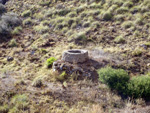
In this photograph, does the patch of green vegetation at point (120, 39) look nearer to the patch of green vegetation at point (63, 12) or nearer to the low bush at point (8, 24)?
the patch of green vegetation at point (63, 12)

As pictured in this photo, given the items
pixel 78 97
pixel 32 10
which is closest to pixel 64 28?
pixel 32 10

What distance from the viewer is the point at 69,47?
10930 mm

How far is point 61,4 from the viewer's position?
1755 centimetres

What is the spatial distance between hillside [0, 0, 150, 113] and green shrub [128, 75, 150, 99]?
0.47 ft

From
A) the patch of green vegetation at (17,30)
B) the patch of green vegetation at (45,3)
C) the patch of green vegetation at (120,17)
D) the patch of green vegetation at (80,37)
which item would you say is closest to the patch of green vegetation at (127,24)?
the patch of green vegetation at (120,17)

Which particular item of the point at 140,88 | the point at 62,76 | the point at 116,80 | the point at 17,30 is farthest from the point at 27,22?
the point at 140,88

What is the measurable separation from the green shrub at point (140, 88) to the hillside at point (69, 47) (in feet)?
0.47

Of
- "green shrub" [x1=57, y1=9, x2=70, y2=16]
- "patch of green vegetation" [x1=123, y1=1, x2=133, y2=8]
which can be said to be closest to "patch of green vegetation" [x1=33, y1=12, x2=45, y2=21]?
"green shrub" [x1=57, y1=9, x2=70, y2=16]

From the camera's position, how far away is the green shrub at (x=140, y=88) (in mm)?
5617

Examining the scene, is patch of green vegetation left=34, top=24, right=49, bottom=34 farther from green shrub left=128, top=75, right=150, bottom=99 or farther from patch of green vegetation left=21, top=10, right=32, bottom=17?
green shrub left=128, top=75, right=150, bottom=99

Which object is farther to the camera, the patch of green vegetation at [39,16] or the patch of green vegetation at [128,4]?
the patch of green vegetation at [39,16]

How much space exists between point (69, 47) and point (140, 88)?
6188mm

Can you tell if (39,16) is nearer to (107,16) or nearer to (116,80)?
(107,16)

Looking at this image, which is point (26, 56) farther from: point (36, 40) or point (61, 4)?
point (61, 4)
